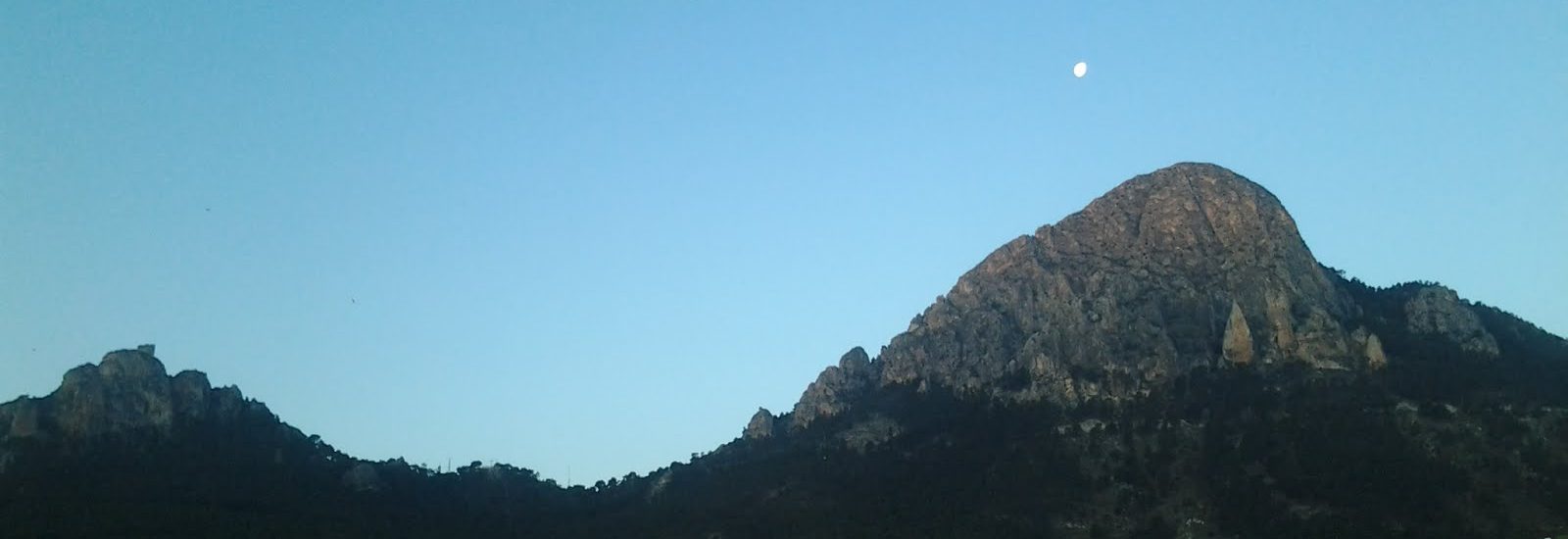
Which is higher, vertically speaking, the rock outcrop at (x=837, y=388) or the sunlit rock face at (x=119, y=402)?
the sunlit rock face at (x=119, y=402)

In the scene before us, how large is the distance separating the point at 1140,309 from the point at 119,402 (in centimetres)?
11535

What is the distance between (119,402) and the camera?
417 ft

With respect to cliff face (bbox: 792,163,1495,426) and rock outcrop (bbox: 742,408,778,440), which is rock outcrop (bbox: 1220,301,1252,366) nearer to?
cliff face (bbox: 792,163,1495,426)

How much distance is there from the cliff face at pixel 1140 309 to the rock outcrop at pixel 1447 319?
0.21m

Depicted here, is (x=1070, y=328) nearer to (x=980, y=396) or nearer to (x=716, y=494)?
(x=980, y=396)

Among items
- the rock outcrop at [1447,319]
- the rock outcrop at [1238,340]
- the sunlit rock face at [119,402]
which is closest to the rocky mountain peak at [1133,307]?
the rock outcrop at [1238,340]

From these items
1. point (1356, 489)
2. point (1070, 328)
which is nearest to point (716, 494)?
point (1070, 328)

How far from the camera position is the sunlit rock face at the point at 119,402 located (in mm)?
122438

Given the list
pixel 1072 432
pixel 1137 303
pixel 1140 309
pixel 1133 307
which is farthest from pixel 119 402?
pixel 1137 303

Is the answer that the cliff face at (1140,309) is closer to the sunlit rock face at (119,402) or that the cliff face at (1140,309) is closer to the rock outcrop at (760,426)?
the rock outcrop at (760,426)

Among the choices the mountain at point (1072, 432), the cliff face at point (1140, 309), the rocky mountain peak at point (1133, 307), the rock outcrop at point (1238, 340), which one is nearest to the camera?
the mountain at point (1072, 432)

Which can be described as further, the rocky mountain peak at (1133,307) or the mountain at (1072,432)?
the rocky mountain peak at (1133,307)

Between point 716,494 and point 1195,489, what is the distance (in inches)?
1999

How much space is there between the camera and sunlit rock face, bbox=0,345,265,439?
122438 mm
